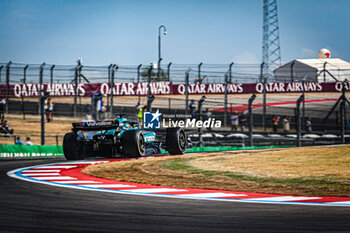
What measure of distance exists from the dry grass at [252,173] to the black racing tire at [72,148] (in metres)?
0.93

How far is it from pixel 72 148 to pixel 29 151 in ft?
15.7

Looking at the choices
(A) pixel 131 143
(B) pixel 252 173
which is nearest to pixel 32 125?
(A) pixel 131 143

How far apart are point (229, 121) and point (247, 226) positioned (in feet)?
53.2

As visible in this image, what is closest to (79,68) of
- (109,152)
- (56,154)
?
(56,154)

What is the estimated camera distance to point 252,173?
31.6 ft

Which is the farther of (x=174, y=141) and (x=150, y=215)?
(x=174, y=141)

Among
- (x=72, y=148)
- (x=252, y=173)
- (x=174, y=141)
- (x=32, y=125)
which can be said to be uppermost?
(x=32, y=125)

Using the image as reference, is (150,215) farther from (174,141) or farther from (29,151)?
(29,151)

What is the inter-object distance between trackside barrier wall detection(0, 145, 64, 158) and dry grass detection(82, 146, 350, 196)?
5.44m

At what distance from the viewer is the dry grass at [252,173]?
7.89 meters

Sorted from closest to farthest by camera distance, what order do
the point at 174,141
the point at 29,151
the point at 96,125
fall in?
the point at 96,125, the point at 174,141, the point at 29,151

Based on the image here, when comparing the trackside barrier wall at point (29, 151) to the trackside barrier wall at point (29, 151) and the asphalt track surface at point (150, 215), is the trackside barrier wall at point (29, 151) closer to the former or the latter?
the trackside barrier wall at point (29, 151)

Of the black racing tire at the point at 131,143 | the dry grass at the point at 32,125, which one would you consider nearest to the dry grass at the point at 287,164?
the black racing tire at the point at 131,143

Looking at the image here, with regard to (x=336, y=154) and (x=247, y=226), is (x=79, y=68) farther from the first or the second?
(x=247, y=226)
